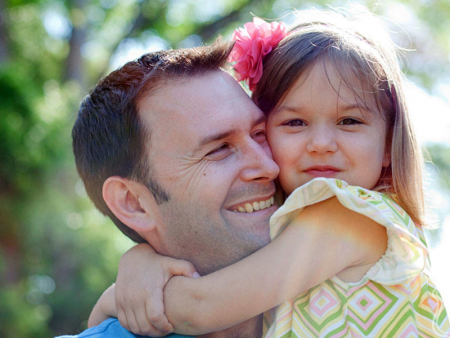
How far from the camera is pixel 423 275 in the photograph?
2.04 meters

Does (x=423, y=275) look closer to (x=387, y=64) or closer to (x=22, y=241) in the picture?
(x=387, y=64)

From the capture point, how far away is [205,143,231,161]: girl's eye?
2.40m

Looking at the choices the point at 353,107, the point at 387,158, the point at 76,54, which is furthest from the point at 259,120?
the point at 76,54

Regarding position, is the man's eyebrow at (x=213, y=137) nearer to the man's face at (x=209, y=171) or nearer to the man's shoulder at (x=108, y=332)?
the man's face at (x=209, y=171)

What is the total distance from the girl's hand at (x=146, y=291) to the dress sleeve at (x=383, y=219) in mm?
557

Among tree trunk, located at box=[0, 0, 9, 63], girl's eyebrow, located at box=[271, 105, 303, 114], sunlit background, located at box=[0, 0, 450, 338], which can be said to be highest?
tree trunk, located at box=[0, 0, 9, 63]

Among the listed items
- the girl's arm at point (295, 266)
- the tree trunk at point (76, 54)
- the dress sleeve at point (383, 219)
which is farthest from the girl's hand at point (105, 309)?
the tree trunk at point (76, 54)

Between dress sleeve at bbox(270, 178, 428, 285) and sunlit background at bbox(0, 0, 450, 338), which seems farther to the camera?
sunlit background at bbox(0, 0, 450, 338)

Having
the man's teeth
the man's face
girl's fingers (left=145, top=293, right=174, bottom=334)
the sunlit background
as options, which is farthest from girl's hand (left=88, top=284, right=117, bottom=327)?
the sunlit background

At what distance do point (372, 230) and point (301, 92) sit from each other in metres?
0.75

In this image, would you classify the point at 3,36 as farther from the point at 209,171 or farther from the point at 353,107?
the point at 353,107

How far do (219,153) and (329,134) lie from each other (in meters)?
0.56

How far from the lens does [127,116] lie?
252 centimetres

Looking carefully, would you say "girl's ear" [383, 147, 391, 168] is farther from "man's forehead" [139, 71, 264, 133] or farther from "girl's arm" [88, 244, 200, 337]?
"girl's arm" [88, 244, 200, 337]
